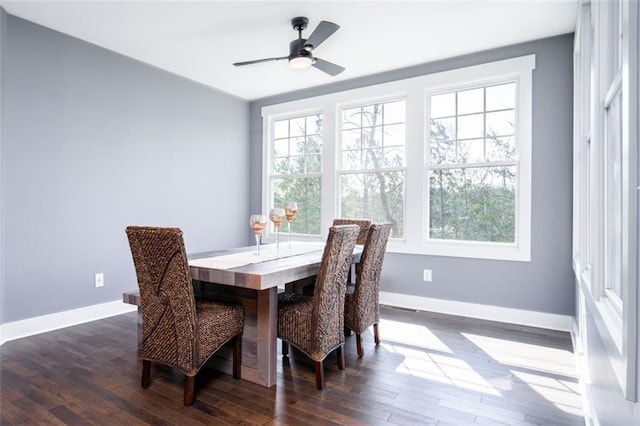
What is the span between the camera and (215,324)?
6.92 ft

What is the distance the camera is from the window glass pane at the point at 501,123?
3.71 meters

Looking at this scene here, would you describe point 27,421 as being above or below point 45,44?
below

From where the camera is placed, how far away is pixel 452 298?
3.91m

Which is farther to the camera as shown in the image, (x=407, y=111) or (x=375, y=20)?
(x=407, y=111)

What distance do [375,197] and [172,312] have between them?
3.03m

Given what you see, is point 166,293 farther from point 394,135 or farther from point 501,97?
point 501,97

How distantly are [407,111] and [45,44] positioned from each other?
143 inches

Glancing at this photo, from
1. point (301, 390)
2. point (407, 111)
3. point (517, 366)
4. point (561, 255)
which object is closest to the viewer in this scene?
point (301, 390)

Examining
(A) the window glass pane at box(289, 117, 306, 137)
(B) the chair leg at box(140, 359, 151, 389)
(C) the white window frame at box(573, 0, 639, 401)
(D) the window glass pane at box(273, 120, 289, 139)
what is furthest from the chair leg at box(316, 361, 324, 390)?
(D) the window glass pane at box(273, 120, 289, 139)

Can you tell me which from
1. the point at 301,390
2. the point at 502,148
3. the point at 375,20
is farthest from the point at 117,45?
the point at 502,148

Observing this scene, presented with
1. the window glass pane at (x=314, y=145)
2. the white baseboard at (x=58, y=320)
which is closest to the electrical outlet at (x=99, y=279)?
the white baseboard at (x=58, y=320)

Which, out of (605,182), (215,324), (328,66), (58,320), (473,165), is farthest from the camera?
(473,165)

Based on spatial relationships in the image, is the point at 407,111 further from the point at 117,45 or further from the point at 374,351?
the point at 117,45

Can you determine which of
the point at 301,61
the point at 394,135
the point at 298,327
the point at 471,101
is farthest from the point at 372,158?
the point at 298,327
